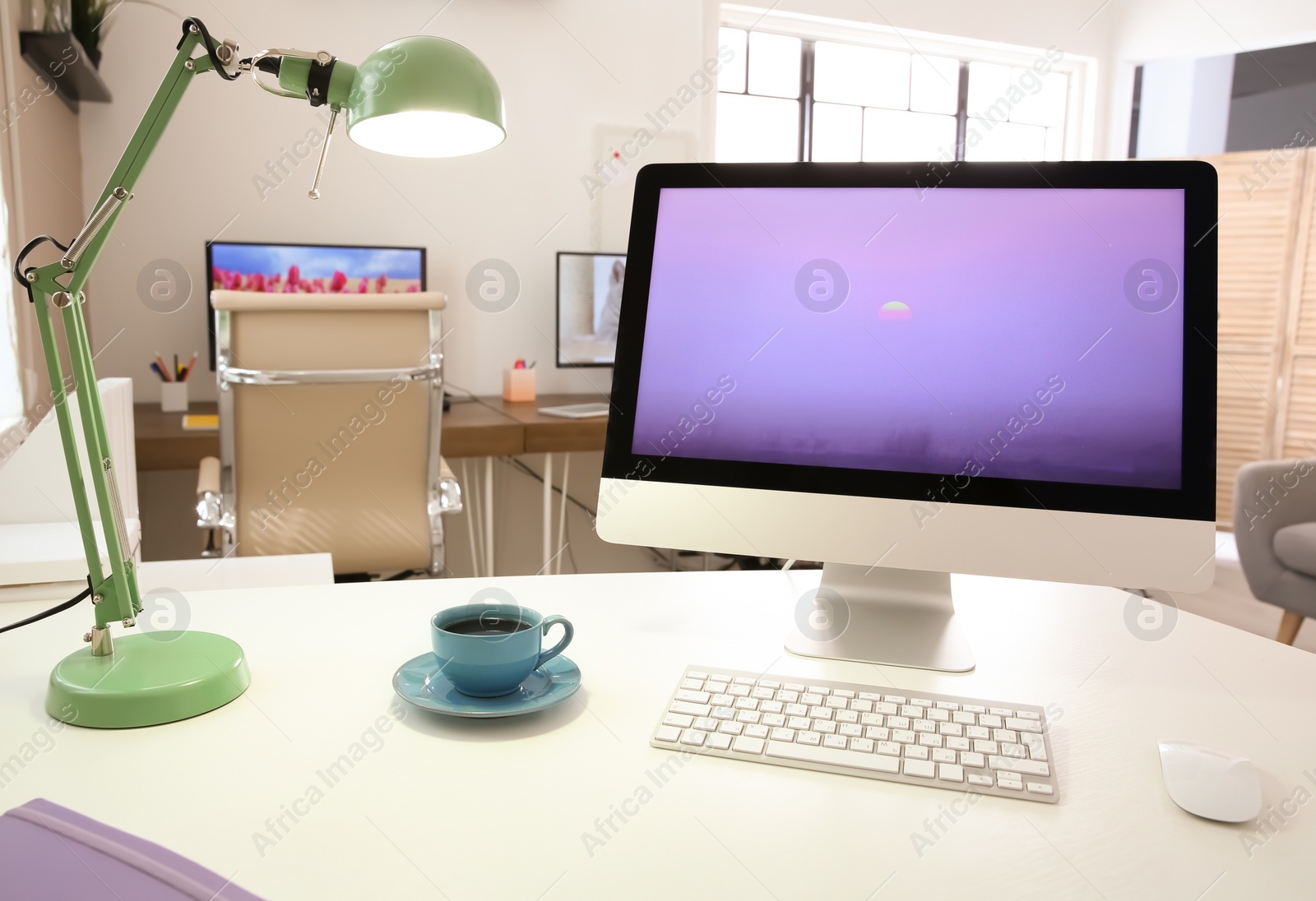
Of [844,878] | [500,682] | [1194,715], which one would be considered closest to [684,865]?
[844,878]

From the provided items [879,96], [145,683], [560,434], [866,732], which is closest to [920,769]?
[866,732]

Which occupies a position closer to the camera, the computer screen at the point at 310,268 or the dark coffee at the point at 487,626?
the dark coffee at the point at 487,626

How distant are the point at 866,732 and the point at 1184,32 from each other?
4352 millimetres

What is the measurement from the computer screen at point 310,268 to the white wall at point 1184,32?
3004mm

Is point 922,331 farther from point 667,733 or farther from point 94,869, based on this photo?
point 94,869

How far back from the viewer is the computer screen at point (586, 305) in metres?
3.10

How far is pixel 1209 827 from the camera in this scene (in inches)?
21.5

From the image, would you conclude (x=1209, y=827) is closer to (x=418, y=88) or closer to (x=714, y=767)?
(x=714, y=767)

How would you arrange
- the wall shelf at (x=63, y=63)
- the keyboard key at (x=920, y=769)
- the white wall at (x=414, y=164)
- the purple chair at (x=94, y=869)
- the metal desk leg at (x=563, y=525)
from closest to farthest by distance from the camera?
1. the purple chair at (x=94, y=869)
2. the keyboard key at (x=920, y=769)
3. the wall shelf at (x=63, y=63)
4. the white wall at (x=414, y=164)
5. the metal desk leg at (x=563, y=525)

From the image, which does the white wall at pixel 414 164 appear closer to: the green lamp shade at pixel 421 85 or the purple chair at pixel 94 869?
the green lamp shade at pixel 421 85

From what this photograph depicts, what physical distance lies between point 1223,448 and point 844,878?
4.18 metres

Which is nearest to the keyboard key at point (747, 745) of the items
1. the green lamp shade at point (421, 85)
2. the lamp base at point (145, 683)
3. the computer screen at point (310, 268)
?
the lamp base at point (145, 683)

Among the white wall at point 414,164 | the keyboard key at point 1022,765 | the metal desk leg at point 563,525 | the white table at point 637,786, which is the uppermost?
the white wall at point 414,164

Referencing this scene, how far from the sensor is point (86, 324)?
682 mm
